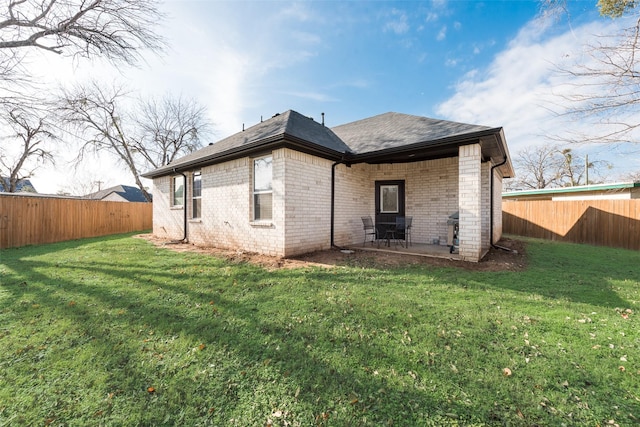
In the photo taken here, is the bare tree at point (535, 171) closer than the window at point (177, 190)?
No

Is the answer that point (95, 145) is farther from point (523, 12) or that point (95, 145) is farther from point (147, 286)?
point (523, 12)

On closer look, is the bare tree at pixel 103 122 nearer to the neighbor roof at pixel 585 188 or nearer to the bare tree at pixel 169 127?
the bare tree at pixel 169 127

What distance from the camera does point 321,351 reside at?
8.20ft

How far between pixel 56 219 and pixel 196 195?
22.1 feet

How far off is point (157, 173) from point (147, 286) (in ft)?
27.5

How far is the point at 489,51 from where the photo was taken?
8.05 m

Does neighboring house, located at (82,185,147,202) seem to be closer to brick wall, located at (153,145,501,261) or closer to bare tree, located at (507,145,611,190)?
brick wall, located at (153,145,501,261)

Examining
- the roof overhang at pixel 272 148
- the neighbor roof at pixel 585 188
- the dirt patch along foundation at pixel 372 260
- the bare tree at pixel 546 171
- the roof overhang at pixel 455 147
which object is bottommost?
the dirt patch along foundation at pixel 372 260

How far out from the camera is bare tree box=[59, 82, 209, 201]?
59.4 feet

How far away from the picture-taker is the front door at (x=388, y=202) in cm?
886

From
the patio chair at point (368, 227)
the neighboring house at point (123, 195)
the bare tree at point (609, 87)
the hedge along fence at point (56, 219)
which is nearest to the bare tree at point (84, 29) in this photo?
the hedge along fence at point (56, 219)

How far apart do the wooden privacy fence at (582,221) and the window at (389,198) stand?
8.26 metres

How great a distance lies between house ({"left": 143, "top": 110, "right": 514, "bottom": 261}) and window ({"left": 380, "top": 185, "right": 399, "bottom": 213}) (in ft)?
0.12

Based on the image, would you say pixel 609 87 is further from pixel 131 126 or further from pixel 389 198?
pixel 131 126
